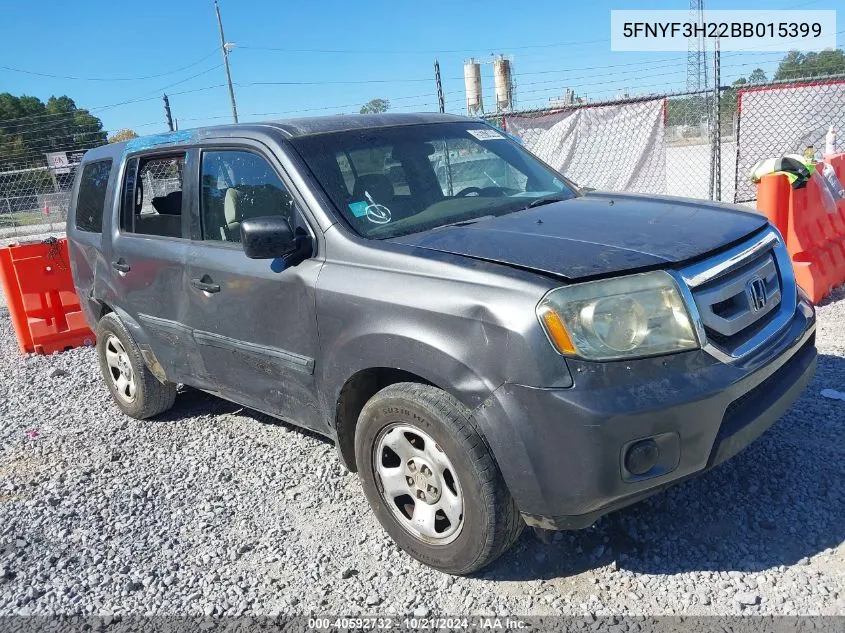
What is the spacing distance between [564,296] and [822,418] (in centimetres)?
236

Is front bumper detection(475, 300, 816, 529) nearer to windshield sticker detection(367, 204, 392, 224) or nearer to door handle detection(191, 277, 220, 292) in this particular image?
windshield sticker detection(367, 204, 392, 224)

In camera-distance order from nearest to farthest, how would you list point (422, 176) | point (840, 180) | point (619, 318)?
point (619, 318), point (422, 176), point (840, 180)

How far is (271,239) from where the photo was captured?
120 inches

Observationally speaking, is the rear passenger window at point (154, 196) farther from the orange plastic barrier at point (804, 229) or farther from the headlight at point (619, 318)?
the orange plastic barrier at point (804, 229)

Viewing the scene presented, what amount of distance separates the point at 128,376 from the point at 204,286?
1.64 m

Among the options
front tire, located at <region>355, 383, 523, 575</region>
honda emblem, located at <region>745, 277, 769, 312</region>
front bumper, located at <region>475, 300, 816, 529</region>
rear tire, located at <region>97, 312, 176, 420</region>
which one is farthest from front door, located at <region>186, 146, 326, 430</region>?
honda emblem, located at <region>745, 277, 769, 312</region>

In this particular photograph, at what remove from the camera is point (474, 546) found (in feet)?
8.93

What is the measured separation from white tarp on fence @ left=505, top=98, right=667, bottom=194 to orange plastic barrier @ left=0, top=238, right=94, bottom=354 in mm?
6189

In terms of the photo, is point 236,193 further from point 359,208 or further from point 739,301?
point 739,301

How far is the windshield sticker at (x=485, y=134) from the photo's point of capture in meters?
4.18

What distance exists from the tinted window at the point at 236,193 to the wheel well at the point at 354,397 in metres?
0.88

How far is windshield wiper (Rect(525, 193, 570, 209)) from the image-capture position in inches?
141

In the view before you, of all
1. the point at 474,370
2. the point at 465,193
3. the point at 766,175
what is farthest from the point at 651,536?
the point at 766,175

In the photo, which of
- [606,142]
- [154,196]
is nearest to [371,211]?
[154,196]
